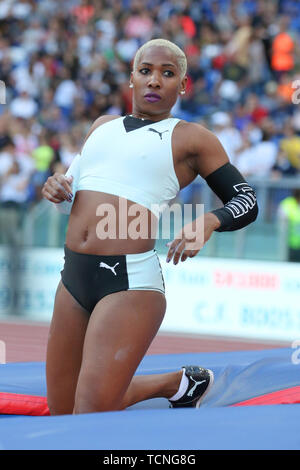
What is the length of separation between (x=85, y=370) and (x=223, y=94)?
8.17 m

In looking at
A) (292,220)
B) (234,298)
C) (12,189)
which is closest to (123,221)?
(292,220)

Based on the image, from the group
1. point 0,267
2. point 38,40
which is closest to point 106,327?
point 0,267

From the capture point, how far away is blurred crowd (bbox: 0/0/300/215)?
9.62 metres

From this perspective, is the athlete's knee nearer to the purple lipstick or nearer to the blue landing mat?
the blue landing mat

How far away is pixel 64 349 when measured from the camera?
11.0 feet

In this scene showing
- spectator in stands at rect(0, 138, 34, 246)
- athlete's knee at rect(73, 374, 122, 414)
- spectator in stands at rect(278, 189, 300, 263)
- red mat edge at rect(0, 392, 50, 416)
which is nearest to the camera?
athlete's knee at rect(73, 374, 122, 414)

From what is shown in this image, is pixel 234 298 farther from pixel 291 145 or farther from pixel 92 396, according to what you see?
pixel 92 396

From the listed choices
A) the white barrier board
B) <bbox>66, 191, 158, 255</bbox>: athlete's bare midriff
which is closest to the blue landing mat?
<bbox>66, 191, 158, 255</bbox>: athlete's bare midriff

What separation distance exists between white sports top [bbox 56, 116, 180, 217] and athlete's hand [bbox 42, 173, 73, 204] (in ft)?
0.35

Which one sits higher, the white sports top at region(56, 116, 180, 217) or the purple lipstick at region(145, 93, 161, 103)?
the purple lipstick at region(145, 93, 161, 103)

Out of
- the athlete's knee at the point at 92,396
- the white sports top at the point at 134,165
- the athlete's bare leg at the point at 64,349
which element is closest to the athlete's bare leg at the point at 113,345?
the athlete's knee at the point at 92,396

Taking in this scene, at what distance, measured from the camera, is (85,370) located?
3100mm

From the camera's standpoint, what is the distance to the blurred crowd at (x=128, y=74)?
9.62 meters

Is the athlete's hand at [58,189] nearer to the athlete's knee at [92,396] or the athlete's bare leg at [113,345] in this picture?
the athlete's bare leg at [113,345]
